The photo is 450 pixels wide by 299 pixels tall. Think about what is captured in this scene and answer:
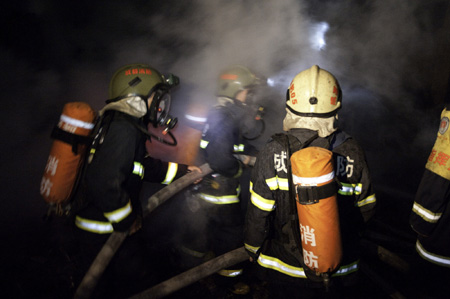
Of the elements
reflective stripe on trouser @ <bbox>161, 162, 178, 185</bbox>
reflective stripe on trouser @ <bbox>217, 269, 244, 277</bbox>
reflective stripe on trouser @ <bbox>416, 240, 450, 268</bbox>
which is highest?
reflective stripe on trouser @ <bbox>161, 162, 178, 185</bbox>

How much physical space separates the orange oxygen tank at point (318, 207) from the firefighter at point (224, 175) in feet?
4.88

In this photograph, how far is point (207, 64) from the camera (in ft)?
18.7

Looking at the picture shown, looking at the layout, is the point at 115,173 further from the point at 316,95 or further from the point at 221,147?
the point at 316,95

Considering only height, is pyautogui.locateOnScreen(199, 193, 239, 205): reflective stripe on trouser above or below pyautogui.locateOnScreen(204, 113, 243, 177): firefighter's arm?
below

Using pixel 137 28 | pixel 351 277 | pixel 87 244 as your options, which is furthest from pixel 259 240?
pixel 137 28

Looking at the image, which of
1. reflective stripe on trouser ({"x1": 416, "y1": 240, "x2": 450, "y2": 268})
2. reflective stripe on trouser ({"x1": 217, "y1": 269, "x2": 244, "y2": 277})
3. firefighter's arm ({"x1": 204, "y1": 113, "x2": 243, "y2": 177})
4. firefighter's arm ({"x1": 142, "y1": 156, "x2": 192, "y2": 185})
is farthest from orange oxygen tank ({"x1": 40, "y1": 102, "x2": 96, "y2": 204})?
reflective stripe on trouser ({"x1": 416, "y1": 240, "x2": 450, "y2": 268})

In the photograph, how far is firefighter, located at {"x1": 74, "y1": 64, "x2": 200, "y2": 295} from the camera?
1980 millimetres

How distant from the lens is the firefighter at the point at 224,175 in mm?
2975

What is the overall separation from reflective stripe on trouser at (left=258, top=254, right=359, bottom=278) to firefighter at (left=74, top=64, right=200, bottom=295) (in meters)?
1.29

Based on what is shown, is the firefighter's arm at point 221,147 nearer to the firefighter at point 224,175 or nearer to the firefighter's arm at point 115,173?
the firefighter at point 224,175

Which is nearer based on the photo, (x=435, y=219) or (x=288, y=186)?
(x=288, y=186)

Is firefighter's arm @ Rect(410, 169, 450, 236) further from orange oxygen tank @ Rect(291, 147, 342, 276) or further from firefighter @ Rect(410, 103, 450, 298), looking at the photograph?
orange oxygen tank @ Rect(291, 147, 342, 276)

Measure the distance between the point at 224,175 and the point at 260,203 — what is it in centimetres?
117

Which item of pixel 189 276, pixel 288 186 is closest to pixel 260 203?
pixel 288 186
